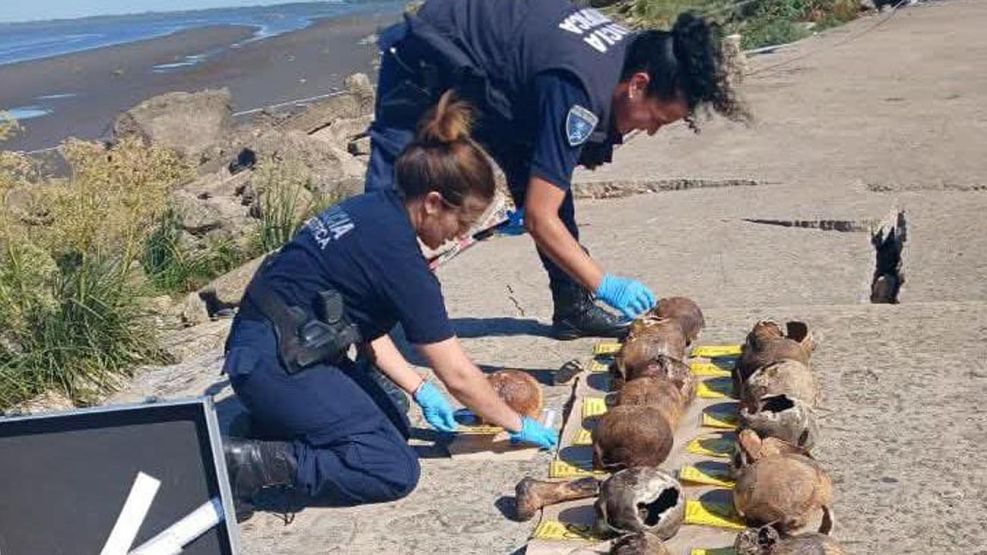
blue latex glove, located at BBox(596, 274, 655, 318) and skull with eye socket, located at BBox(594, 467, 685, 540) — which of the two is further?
blue latex glove, located at BBox(596, 274, 655, 318)

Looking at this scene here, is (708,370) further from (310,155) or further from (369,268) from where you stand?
(310,155)

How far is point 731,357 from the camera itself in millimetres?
5188

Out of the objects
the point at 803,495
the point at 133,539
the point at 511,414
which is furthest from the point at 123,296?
the point at 803,495

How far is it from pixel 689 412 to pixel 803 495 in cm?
114

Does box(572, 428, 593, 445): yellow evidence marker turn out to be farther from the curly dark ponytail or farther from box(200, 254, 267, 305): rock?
box(200, 254, 267, 305): rock

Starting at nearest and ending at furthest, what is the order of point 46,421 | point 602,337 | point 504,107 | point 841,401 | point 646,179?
point 46,421
point 841,401
point 504,107
point 602,337
point 646,179

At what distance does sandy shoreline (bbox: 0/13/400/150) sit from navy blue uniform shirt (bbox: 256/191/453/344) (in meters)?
16.7

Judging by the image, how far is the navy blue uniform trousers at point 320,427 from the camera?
4.17 meters

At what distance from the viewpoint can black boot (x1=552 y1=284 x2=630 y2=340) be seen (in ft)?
18.3

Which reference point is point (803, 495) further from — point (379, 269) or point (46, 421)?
point (46, 421)

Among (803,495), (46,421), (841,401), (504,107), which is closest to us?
(46,421)

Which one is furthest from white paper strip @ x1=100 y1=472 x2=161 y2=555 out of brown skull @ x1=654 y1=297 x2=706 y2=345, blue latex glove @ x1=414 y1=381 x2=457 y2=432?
brown skull @ x1=654 y1=297 x2=706 y2=345

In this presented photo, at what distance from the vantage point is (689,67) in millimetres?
4707

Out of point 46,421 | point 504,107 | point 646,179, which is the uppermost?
point 504,107
